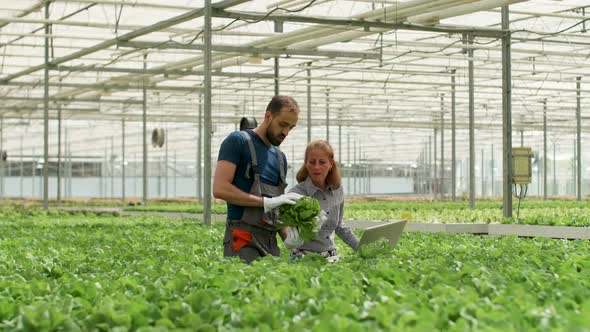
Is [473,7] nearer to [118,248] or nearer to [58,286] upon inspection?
[118,248]

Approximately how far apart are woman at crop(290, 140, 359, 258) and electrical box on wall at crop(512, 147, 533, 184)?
33.6ft

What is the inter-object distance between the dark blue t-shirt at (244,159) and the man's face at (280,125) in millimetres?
84

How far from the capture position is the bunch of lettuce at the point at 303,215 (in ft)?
18.0

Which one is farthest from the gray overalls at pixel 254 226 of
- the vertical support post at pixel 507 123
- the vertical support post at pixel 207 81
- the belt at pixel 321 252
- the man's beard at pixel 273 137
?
the vertical support post at pixel 507 123

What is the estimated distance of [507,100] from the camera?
1559 centimetres

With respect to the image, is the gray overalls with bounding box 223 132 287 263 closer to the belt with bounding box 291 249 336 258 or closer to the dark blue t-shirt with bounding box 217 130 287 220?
the dark blue t-shirt with bounding box 217 130 287 220

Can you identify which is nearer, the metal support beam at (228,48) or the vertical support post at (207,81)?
the vertical support post at (207,81)

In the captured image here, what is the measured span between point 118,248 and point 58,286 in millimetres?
3463

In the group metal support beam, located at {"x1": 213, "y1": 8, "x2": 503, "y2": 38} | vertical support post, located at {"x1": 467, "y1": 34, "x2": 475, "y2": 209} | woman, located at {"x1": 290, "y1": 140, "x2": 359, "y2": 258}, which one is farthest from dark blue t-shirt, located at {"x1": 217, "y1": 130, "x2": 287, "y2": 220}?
vertical support post, located at {"x1": 467, "y1": 34, "x2": 475, "y2": 209}

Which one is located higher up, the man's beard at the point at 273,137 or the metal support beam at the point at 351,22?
the metal support beam at the point at 351,22

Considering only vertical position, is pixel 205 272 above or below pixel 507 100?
below

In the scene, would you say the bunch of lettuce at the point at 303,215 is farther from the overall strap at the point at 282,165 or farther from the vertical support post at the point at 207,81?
Result: the vertical support post at the point at 207,81

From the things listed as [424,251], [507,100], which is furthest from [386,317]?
[507,100]

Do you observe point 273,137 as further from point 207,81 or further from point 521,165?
point 521,165
